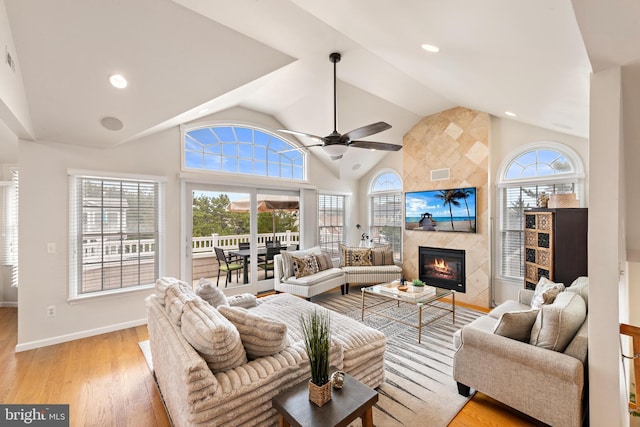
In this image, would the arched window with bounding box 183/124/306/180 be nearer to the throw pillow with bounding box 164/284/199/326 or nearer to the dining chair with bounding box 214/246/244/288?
the dining chair with bounding box 214/246/244/288

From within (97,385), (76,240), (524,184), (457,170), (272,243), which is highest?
(457,170)

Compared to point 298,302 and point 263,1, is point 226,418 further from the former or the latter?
point 263,1

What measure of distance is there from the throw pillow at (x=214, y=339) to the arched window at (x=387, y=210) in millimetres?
4884

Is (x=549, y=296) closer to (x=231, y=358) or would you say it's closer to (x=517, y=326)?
(x=517, y=326)

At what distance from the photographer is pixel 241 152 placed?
16.5 ft

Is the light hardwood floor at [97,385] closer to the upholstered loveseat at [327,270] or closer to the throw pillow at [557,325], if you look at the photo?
the throw pillow at [557,325]

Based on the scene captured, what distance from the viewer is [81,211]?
11.7ft

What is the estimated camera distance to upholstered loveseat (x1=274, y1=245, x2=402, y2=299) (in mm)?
4734

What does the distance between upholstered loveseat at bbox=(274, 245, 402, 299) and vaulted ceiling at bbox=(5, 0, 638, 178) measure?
297cm

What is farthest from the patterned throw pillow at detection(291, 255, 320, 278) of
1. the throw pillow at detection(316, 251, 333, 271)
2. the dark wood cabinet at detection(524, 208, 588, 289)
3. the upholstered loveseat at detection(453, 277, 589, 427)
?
the dark wood cabinet at detection(524, 208, 588, 289)

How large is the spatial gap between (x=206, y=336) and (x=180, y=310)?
538 mm

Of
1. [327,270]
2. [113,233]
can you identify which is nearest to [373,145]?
[327,270]

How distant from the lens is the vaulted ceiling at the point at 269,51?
67.5 inches

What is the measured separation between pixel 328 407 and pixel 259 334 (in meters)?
0.61
